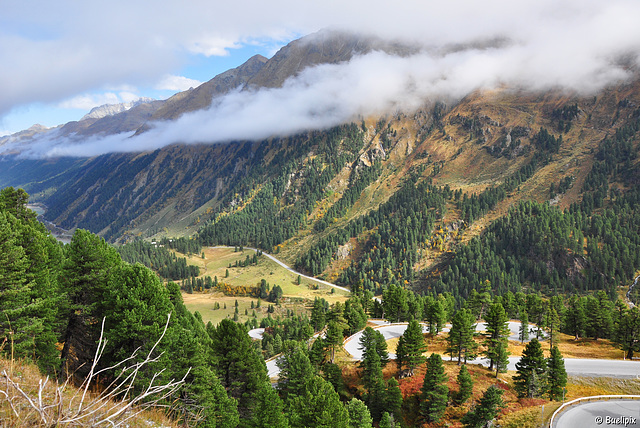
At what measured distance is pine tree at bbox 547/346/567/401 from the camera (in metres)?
42.5

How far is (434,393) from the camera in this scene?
1656 inches

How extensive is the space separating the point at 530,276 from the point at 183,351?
543 ft

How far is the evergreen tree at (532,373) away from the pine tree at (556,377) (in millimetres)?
715

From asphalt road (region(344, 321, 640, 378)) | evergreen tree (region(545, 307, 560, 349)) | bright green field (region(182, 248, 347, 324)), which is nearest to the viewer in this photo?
asphalt road (region(344, 321, 640, 378))

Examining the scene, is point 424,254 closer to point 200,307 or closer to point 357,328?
point 200,307

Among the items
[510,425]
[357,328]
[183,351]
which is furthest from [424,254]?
[183,351]

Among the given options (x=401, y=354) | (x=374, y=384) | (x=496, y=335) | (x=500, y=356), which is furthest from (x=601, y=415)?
(x=374, y=384)

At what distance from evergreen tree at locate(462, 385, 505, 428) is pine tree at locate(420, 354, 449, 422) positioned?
440 centimetres

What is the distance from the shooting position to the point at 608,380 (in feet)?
148

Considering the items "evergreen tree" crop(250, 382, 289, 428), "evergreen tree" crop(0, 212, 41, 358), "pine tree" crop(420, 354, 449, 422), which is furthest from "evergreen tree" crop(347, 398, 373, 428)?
"evergreen tree" crop(0, 212, 41, 358)

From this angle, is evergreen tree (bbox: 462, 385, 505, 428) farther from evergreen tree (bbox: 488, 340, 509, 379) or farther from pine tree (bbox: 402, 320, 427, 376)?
pine tree (bbox: 402, 320, 427, 376)

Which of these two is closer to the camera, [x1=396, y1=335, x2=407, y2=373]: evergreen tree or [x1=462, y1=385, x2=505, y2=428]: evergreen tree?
[x1=462, y1=385, x2=505, y2=428]: evergreen tree

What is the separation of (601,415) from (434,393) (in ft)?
51.0

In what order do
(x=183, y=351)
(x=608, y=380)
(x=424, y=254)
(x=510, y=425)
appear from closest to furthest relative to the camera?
(x=183, y=351) < (x=510, y=425) < (x=608, y=380) < (x=424, y=254)
